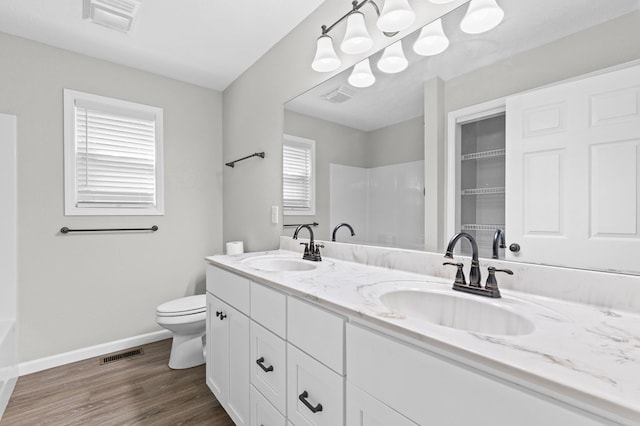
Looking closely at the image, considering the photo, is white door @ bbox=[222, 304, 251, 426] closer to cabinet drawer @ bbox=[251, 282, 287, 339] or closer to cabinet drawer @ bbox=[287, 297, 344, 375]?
cabinet drawer @ bbox=[251, 282, 287, 339]

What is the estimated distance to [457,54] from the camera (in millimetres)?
1220

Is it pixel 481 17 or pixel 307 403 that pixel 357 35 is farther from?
pixel 307 403

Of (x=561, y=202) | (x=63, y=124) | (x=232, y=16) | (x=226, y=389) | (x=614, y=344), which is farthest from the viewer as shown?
(x=63, y=124)

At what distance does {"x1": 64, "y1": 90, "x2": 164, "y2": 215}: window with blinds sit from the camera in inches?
89.5

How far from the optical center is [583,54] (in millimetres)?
908

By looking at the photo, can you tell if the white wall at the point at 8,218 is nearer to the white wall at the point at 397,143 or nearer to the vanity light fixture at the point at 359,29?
the vanity light fixture at the point at 359,29

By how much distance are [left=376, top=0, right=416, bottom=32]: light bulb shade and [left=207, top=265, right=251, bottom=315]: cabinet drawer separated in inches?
50.8

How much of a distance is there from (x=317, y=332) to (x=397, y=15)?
1302mm

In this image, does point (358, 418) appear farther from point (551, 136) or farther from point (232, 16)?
point (232, 16)

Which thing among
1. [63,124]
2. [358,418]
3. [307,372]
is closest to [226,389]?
[307,372]

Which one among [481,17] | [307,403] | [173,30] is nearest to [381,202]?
[481,17]

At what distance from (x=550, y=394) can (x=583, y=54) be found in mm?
966

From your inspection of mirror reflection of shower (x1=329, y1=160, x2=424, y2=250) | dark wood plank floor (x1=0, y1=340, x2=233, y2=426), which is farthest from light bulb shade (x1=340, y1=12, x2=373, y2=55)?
dark wood plank floor (x1=0, y1=340, x2=233, y2=426)

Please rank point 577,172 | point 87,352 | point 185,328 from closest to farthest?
point 577,172
point 185,328
point 87,352
